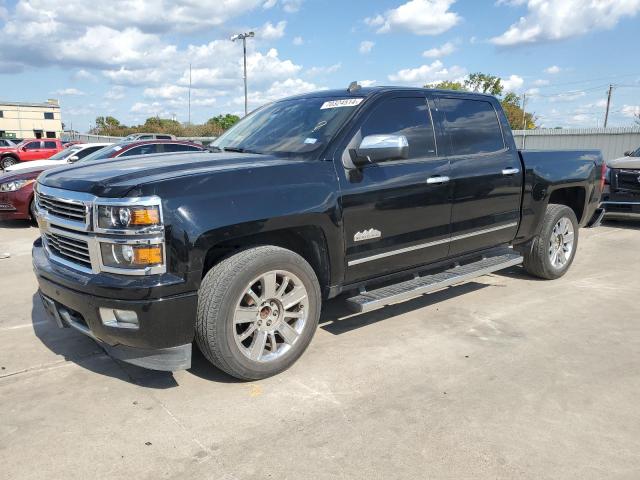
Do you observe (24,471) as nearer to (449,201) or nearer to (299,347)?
(299,347)

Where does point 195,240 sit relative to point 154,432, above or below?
above

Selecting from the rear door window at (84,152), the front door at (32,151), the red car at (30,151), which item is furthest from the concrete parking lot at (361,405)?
the front door at (32,151)

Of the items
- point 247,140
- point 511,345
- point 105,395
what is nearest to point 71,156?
point 247,140

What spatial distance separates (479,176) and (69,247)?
10.9ft

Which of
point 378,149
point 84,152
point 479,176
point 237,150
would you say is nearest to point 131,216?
point 237,150

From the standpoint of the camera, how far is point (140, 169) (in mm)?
3312

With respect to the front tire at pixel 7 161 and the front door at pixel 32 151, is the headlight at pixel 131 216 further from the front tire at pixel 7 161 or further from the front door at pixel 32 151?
the front tire at pixel 7 161

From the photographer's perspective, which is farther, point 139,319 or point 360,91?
point 360,91

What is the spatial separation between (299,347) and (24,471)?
1.72 m

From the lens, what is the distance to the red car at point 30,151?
2586 centimetres

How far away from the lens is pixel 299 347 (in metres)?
3.65

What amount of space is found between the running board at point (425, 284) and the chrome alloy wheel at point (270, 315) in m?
0.52

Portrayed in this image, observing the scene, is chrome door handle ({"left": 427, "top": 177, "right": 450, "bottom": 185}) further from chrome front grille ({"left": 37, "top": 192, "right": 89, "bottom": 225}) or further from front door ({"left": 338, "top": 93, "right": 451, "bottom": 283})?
chrome front grille ({"left": 37, "top": 192, "right": 89, "bottom": 225})

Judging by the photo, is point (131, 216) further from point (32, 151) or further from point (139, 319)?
point (32, 151)
